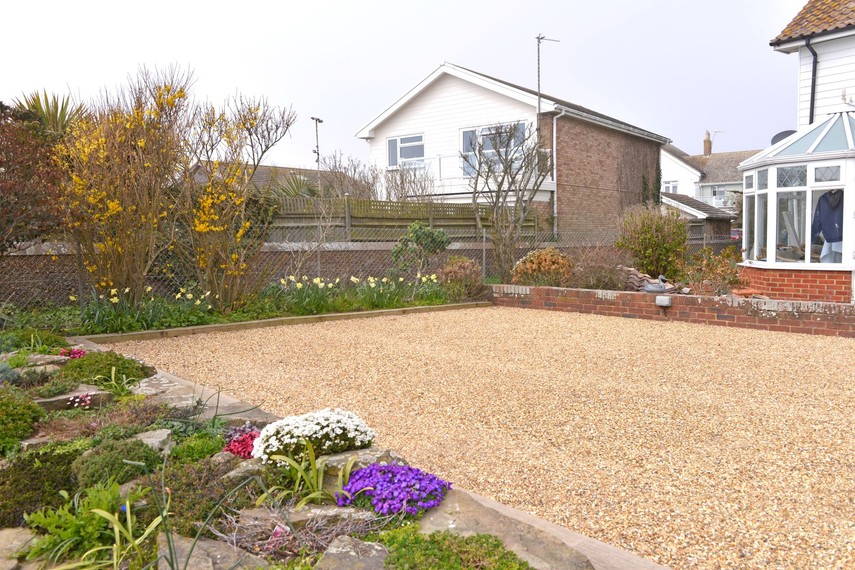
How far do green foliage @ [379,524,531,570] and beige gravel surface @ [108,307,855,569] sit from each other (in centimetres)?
87

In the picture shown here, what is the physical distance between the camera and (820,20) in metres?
13.7

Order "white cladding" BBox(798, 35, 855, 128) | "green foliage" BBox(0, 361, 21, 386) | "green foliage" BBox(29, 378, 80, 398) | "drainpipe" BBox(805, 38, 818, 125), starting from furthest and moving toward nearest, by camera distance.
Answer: "drainpipe" BBox(805, 38, 818, 125)
"white cladding" BBox(798, 35, 855, 128)
"green foliage" BBox(0, 361, 21, 386)
"green foliage" BBox(29, 378, 80, 398)

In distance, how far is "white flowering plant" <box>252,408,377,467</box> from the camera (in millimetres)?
3104

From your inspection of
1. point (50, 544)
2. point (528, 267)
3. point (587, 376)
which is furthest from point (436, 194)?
point (50, 544)

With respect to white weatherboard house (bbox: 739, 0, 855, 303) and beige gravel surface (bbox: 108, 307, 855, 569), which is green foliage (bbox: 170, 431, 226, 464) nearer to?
beige gravel surface (bbox: 108, 307, 855, 569)

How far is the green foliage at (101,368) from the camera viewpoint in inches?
192

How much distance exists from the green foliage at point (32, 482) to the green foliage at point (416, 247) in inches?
369

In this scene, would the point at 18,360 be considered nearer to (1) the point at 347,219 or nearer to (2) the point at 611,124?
(1) the point at 347,219

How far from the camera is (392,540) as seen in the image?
7.77ft

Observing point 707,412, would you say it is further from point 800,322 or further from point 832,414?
point 800,322

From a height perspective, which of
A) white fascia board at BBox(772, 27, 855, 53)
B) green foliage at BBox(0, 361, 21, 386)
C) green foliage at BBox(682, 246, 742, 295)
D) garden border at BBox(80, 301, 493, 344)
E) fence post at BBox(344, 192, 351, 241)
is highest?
white fascia board at BBox(772, 27, 855, 53)

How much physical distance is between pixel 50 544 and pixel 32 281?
27.1ft

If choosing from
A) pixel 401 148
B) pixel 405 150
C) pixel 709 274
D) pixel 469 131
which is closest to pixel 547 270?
pixel 709 274

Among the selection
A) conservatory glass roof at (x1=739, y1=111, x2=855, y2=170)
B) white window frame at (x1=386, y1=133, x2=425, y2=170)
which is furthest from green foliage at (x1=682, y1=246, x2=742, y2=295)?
white window frame at (x1=386, y1=133, x2=425, y2=170)
